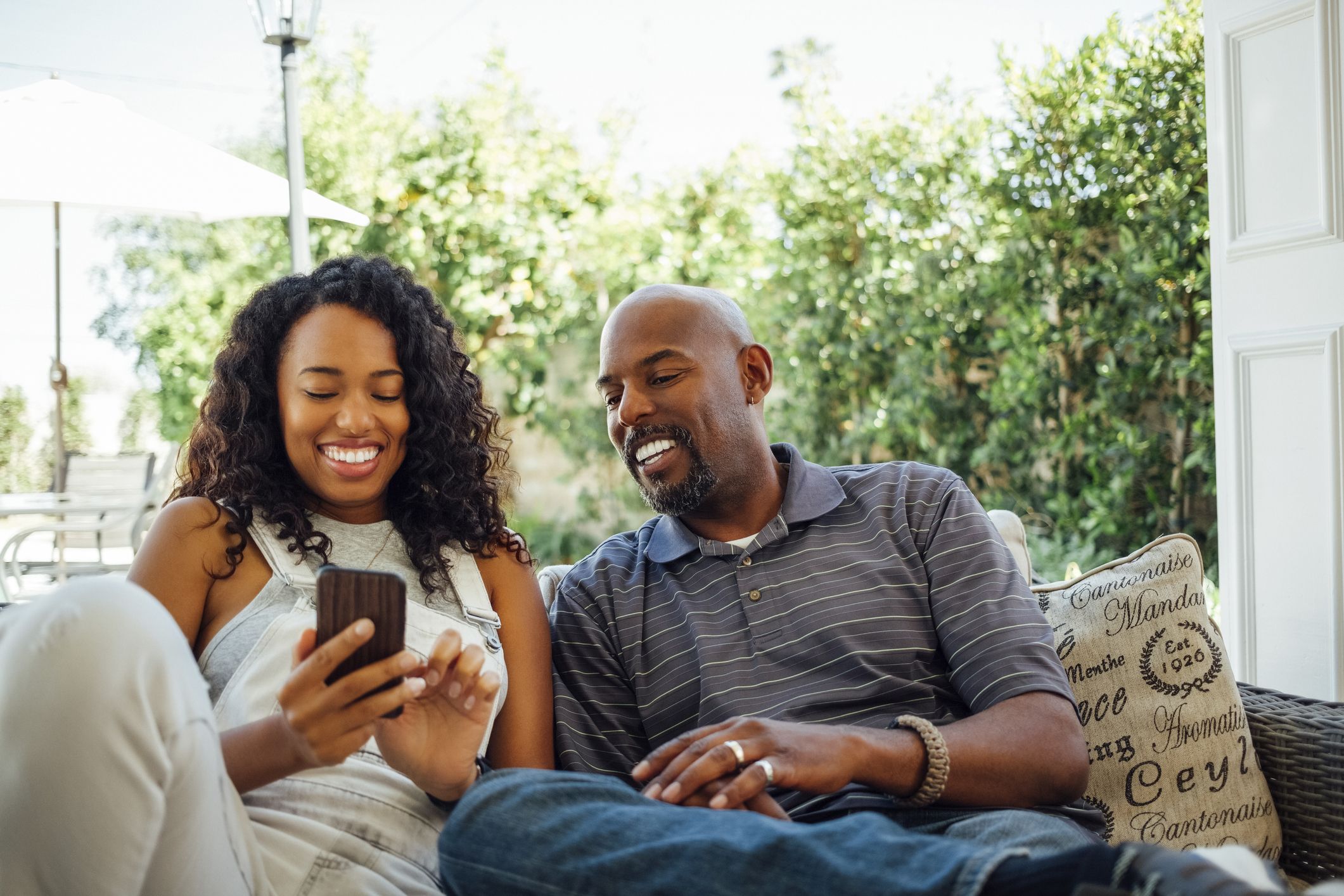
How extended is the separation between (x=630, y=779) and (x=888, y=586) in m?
0.58

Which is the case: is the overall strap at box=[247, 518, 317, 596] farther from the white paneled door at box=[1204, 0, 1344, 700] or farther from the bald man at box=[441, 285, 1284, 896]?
the white paneled door at box=[1204, 0, 1344, 700]

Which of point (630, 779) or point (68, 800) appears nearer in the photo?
point (68, 800)

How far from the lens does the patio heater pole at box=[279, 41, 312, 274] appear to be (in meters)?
4.37

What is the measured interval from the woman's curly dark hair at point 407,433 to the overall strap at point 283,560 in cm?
8

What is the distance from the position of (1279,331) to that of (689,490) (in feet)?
5.27

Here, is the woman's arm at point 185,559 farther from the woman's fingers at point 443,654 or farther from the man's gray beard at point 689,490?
the man's gray beard at point 689,490

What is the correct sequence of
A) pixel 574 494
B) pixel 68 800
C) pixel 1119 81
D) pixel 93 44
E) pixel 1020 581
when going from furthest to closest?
pixel 93 44 → pixel 574 494 → pixel 1119 81 → pixel 1020 581 → pixel 68 800

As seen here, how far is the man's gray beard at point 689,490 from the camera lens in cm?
218

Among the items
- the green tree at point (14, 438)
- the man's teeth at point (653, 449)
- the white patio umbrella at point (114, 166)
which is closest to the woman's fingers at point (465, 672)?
the man's teeth at point (653, 449)

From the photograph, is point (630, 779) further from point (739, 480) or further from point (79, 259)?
point (79, 259)

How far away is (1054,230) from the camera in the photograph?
4.75m

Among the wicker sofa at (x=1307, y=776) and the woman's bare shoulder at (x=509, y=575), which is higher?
the woman's bare shoulder at (x=509, y=575)

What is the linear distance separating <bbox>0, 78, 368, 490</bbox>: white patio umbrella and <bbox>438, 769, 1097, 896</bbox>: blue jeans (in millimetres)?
4105

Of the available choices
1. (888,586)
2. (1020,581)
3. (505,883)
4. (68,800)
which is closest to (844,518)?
(888,586)
